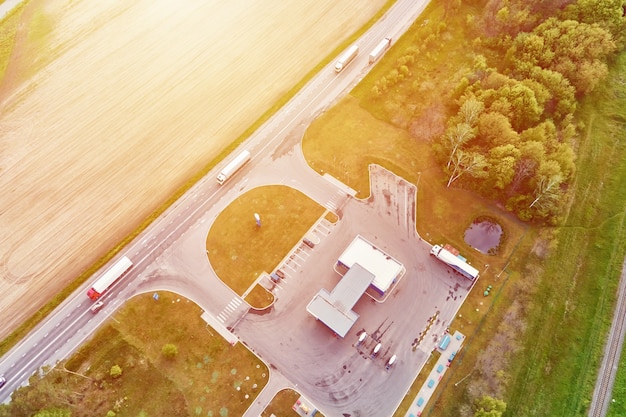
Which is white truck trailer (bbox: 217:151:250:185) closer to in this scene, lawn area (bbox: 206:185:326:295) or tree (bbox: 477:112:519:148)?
lawn area (bbox: 206:185:326:295)

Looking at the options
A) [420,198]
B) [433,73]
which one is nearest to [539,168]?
[420,198]

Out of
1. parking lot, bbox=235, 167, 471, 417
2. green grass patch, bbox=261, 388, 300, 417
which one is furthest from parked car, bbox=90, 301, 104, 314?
green grass patch, bbox=261, 388, 300, 417

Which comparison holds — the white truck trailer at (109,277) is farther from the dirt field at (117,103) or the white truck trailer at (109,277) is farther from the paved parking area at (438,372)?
the paved parking area at (438,372)

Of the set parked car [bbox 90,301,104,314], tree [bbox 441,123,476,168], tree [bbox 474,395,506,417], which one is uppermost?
tree [bbox 441,123,476,168]

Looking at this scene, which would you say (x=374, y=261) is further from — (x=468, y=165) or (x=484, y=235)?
(x=468, y=165)

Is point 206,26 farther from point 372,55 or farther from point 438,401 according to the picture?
point 438,401

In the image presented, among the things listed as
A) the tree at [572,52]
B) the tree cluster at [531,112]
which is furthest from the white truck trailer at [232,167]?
the tree at [572,52]
